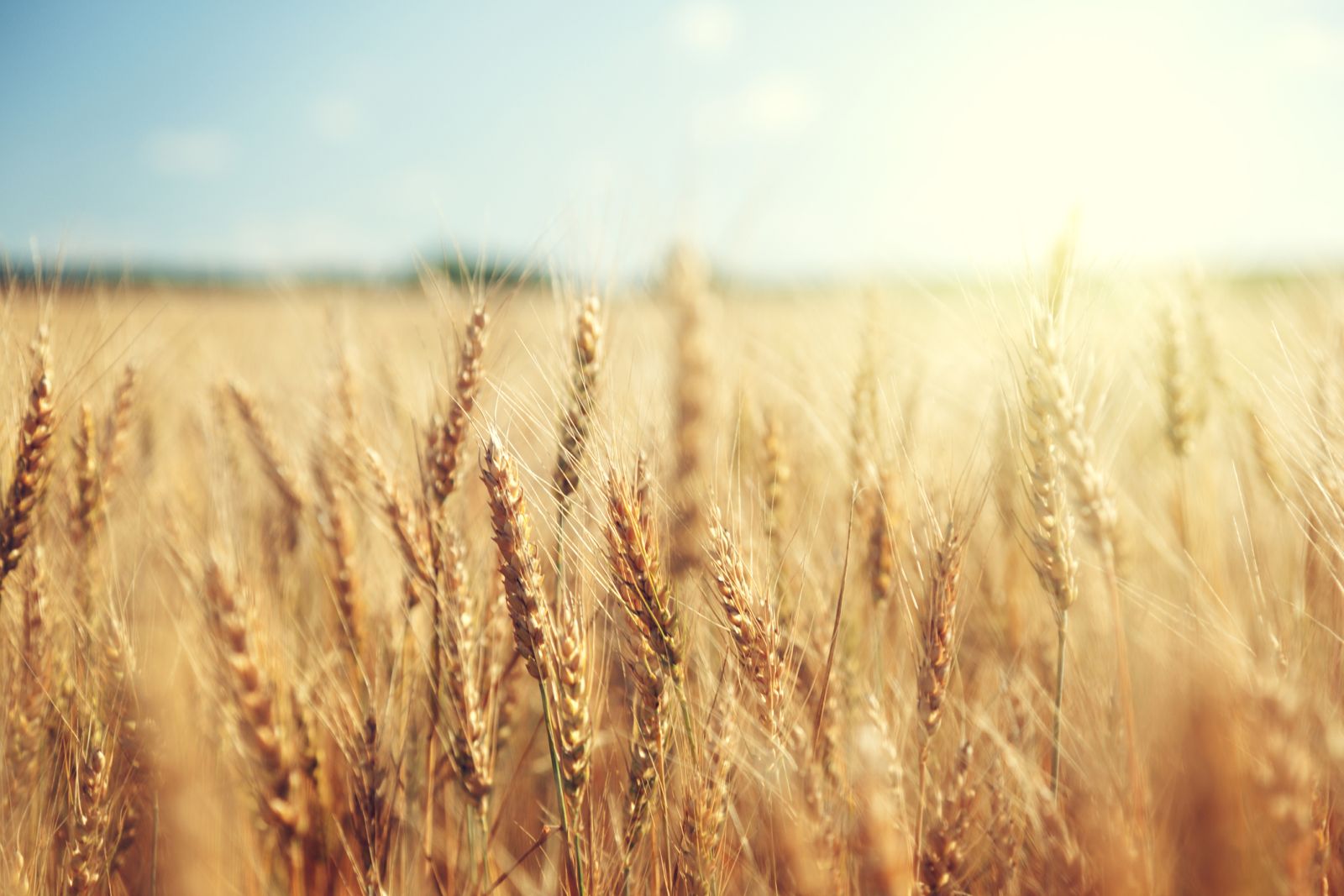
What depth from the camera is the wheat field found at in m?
1.04

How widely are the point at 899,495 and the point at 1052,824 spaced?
0.77 meters

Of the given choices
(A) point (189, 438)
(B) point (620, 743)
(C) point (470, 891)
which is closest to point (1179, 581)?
(B) point (620, 743)

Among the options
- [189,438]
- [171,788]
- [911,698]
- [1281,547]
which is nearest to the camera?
[171,788]

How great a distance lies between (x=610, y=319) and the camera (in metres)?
1.59

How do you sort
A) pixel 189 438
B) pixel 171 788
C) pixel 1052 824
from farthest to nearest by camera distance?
pixel 189 438
pixel 171 788
pixel 1052 824

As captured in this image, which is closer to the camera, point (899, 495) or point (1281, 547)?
point (899, 495)

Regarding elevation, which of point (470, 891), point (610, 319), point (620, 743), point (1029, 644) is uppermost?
point (610, 319)

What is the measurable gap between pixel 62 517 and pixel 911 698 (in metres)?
2.17

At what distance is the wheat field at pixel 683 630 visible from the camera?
3.43 ft

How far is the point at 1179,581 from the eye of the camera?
2.15m

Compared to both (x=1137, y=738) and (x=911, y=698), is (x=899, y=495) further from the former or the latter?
(x=1137, y=738)

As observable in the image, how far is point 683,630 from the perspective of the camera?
1156 mm

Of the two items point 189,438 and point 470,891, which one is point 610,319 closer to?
point 470,891

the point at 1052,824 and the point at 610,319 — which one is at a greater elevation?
the point at 610,319
